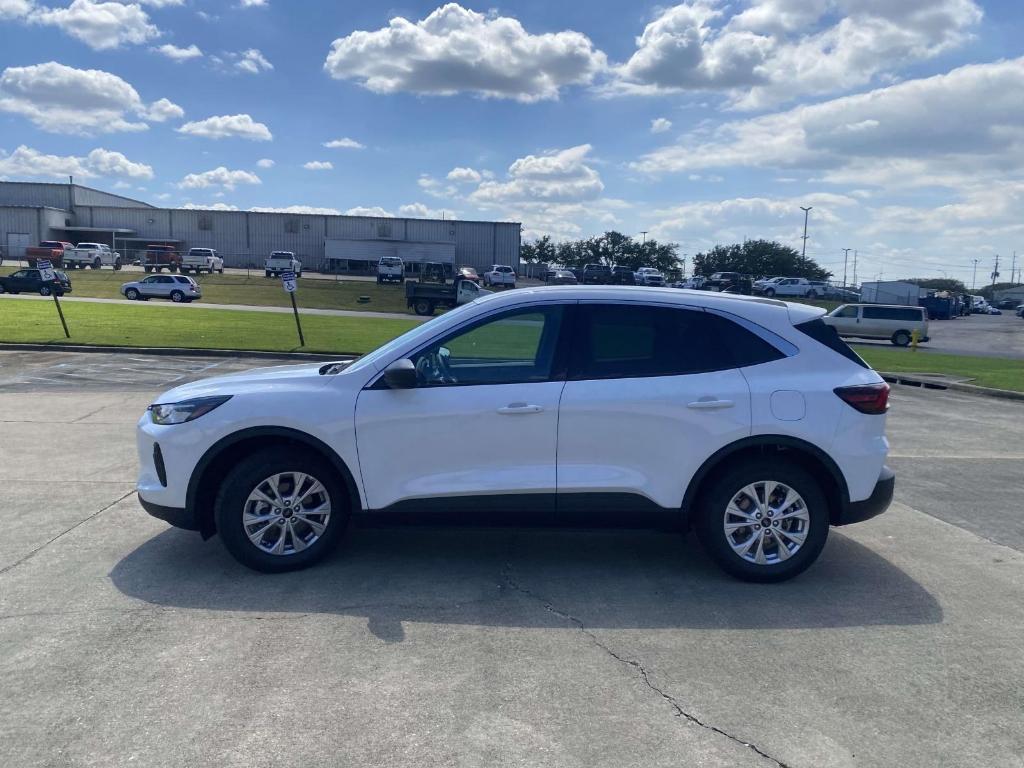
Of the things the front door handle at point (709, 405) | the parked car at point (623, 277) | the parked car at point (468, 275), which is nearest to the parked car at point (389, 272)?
the parked car at point (468, 275)

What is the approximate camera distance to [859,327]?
34719 millimetres

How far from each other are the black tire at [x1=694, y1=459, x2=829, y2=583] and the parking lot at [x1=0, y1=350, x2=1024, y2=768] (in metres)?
0.12

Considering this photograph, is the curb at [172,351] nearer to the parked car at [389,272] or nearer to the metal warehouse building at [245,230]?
the parked car at [389,272]

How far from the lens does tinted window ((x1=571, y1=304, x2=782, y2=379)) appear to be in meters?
4.92

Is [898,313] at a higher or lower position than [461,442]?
higher

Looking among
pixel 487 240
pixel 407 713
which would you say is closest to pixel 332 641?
pixel 407 713

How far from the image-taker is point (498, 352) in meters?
5.15

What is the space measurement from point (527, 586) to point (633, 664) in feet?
3.59

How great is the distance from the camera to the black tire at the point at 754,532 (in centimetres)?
485

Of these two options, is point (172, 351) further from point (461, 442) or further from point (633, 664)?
point (633, 664)

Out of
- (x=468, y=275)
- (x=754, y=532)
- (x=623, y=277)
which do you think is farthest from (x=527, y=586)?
(x=623, y=277)

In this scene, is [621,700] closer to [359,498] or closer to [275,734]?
[275,734]

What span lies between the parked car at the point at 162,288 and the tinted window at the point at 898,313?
1353 inches

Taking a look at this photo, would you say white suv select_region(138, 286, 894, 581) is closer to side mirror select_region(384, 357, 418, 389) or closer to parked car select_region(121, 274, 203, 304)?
side mirror select_region(384, 357, 418, 389)
